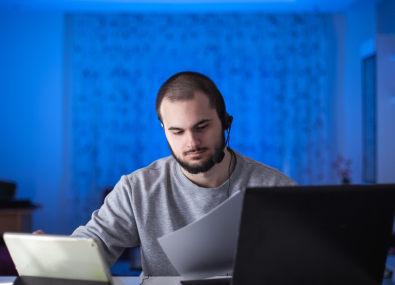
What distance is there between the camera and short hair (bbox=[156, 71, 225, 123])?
1319 mm

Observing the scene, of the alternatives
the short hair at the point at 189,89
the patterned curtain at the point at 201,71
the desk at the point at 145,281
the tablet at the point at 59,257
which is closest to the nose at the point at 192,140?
the short hair at the point at 189,89

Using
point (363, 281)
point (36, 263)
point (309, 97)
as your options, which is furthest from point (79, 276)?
point (309, 97)

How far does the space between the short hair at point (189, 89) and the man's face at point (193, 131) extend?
18 millimetres

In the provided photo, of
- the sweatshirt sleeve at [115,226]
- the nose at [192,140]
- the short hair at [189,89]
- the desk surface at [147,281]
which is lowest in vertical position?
the desk surface at [147,281]

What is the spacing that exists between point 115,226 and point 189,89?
0.56 metres

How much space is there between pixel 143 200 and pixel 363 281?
785 millimetres

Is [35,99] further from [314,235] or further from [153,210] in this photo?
[314,235]

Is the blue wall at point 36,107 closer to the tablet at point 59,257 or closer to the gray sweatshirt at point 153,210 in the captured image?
the gray sweatshirt at point 153,210

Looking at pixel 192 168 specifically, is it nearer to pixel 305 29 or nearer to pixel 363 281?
pixel 363 281

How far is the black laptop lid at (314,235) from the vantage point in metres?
0.71

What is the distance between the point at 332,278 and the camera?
2.66 feet

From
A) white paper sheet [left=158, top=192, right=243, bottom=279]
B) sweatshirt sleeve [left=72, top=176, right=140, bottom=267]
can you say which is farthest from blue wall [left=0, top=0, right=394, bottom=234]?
white paper sheet [left=158, top=192, right=243, bottom=279]

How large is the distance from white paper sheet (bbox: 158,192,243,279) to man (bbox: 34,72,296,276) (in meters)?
0.38

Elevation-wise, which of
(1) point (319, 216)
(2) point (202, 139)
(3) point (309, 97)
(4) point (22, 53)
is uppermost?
(4) point (22, 53)
